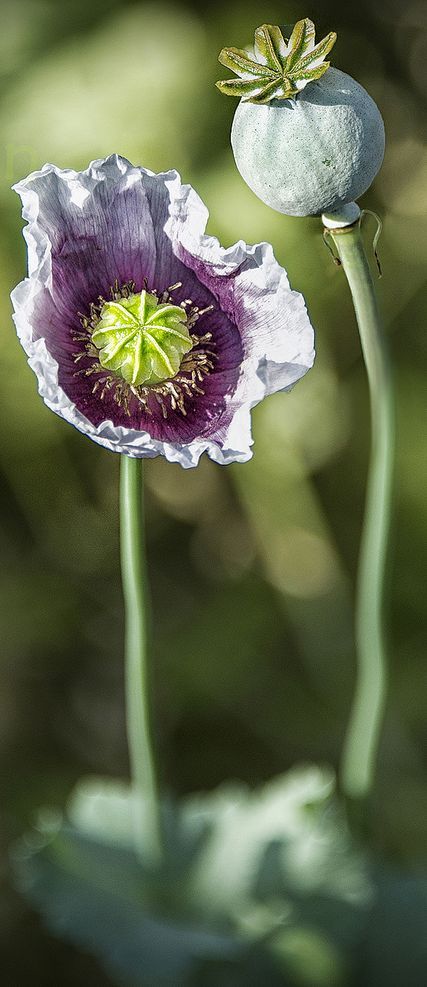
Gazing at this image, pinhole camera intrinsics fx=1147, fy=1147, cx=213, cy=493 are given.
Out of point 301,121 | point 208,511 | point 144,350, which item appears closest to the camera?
point 301,121

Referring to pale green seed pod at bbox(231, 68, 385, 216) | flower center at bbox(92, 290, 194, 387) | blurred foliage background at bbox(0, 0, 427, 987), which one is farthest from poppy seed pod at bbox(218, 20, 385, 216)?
blurred foliage background at bbox(0, 0, 427, 987)

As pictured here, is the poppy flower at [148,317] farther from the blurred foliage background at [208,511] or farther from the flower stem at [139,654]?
the blurred foliage background at [208,511]

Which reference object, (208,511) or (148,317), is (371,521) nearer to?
(148,317)

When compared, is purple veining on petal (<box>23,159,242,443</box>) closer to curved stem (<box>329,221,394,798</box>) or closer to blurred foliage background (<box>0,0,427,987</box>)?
curved stem (<box>329,221,394,798</box>)

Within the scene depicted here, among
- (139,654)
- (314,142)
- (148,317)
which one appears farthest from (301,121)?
(139,654)

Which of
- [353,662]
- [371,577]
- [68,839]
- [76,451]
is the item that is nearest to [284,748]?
[353,662]

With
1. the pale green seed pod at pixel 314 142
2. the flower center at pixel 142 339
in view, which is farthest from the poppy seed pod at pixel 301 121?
the flower center at pixel 142 339
